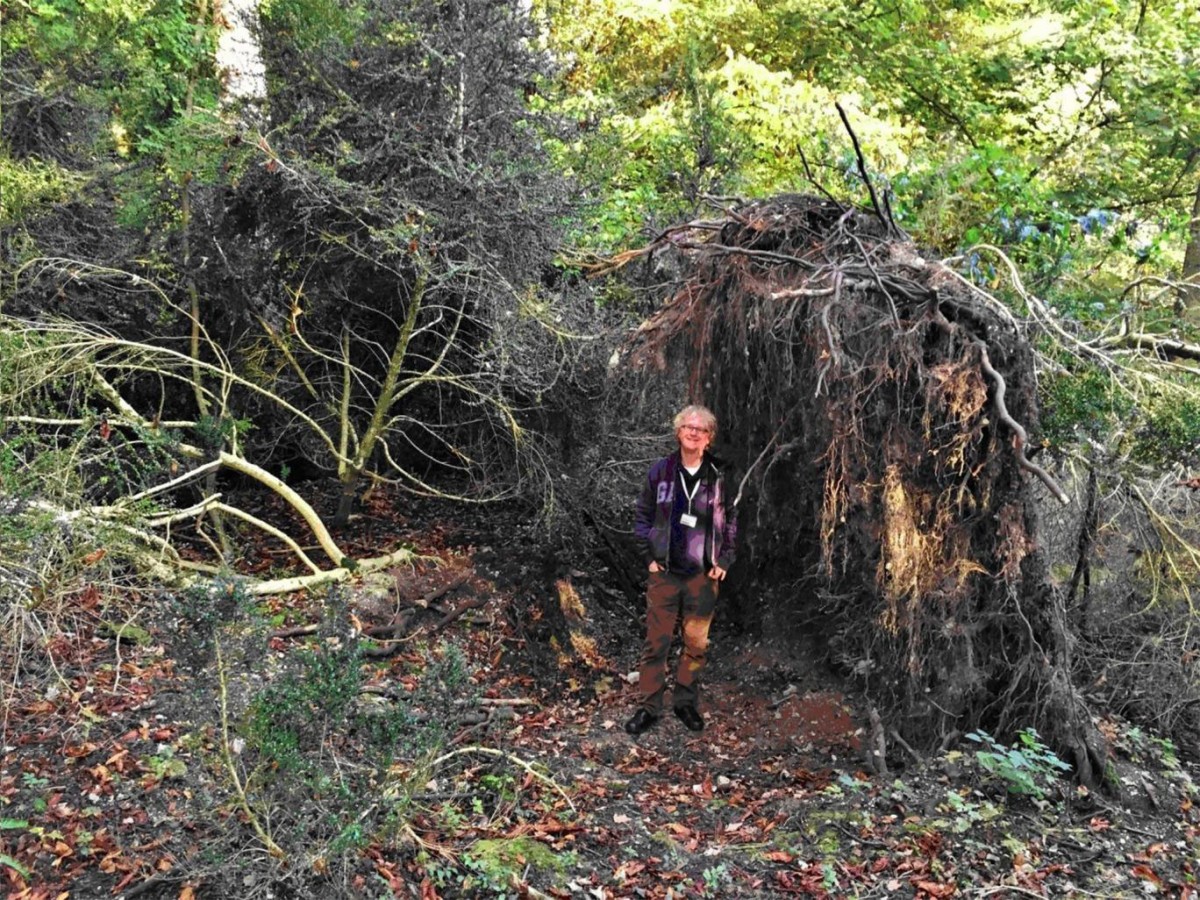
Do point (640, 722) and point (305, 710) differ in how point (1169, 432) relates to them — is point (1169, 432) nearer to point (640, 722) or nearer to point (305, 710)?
point (640, 722)

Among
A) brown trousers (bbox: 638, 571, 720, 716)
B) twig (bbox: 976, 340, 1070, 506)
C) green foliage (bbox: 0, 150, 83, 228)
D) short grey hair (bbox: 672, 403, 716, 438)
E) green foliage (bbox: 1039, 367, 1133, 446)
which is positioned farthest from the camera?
green foliage (bbox: 0, 150, 83, 228)

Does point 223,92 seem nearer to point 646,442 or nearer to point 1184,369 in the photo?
point 646,442

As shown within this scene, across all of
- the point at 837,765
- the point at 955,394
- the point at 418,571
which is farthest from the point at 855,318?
the point at 418,571

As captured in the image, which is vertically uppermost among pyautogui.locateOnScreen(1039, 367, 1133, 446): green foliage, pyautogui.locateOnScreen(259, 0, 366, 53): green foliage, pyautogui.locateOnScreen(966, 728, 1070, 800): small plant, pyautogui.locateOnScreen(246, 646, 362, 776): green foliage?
pyautogui.locateOnScreen(259, 0, 366, 53): green foliage

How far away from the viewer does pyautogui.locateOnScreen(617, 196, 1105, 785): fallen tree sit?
14.3 feet

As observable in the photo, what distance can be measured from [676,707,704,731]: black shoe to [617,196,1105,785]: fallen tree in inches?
36.3

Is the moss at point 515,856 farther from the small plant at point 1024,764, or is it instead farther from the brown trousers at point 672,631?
the small plant at point 1024,764

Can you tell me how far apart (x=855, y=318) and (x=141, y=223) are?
18.2ft

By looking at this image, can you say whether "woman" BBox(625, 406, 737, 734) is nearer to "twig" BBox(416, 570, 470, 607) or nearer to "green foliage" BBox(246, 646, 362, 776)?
"twig" BBox(416, 570, 470, 607)

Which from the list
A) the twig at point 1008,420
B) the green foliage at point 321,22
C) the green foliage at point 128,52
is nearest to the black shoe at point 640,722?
the twig at point 1008,420

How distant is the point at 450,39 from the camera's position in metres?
6.12

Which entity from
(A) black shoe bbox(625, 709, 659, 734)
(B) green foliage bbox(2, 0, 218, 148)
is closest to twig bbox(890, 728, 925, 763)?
(A) black shoe bbox(625, 709, 659, 734)

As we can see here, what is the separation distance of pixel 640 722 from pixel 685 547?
1.11 m

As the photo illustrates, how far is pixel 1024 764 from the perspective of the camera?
4.33 metres
